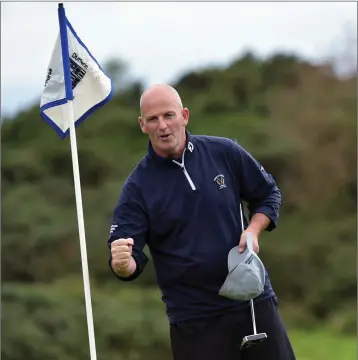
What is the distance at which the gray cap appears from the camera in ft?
12.2

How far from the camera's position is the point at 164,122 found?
151 inches

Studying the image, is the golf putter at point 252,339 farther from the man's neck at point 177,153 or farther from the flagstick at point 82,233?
the man's neck at point 177,153

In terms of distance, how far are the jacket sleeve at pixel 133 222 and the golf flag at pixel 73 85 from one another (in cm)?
61

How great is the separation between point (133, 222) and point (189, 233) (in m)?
0.24

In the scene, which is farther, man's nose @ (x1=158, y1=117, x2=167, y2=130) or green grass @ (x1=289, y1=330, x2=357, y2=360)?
green grass @ (x1=289, y1=330, x2=357, y2=360)

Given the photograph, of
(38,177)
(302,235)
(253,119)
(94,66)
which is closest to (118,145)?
(38,177)

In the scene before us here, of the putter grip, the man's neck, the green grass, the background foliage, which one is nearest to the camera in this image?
the putter grip

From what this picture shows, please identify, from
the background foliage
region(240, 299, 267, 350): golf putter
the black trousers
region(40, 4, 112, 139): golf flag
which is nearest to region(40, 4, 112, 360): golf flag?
region(40, 4, 112, 139): golf flag

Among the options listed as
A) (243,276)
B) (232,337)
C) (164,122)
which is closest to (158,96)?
(164,122)

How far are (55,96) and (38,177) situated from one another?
5595mm

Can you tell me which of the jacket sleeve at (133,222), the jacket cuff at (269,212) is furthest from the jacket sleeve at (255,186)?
the jacket sleeve at (133,222)

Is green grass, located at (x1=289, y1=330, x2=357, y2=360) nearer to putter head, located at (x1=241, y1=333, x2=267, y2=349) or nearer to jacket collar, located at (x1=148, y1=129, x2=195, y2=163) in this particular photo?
putter head, located at (x1=241, y1=333, x2=267, y2=349)

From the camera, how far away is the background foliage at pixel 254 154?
30.4 feet

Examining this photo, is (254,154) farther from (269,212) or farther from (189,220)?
(189,220)
